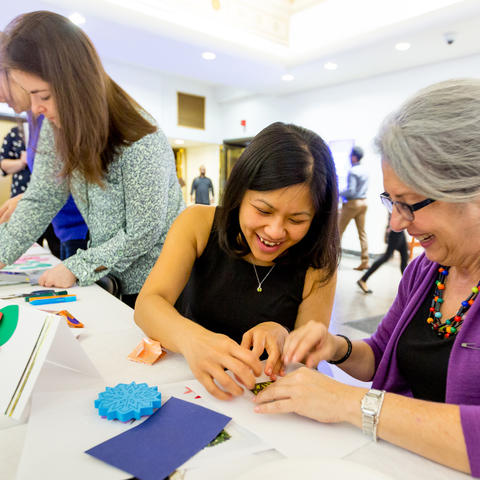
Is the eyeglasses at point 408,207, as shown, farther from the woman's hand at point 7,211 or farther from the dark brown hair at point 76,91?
the woman's hand at point 7,211

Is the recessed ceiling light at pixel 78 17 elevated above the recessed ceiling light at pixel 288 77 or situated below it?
above

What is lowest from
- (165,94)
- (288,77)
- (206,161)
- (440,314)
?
(440,314)

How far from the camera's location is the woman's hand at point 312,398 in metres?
0.65

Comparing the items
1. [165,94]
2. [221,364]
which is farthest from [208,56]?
[221,364]

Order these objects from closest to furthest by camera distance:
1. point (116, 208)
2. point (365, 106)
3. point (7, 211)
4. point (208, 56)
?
point (116, 208) → point (7, 211) → point (208, 56) → point (365, 106)

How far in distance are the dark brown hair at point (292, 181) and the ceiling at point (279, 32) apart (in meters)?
4.18

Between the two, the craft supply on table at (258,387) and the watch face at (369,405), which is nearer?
the watch face at (369,405)

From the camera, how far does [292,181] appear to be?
3.21 ft

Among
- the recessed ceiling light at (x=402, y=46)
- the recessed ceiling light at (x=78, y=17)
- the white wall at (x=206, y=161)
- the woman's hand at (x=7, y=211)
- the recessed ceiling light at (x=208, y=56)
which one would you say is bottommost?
the woman's hand at (x=7, y=211)

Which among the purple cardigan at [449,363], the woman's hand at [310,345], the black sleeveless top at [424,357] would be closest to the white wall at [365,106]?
the purple cardigan at [449,363]

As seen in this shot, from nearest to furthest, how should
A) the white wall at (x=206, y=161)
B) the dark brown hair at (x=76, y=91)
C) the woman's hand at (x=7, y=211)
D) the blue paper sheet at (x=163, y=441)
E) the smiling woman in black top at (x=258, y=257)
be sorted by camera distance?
the blue paper sheet at (x=163, y=441)
the smiling woman in black top at (x=258, y=257)
the dark brown hair at (x=76, y=91)
the woman's hand at (x=7, y=211)
the white wall at (x=206, y=161)

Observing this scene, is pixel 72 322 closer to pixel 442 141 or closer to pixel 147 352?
pixel 147 352

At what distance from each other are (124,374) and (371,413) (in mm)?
481

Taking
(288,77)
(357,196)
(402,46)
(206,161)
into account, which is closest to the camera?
(402,46)
